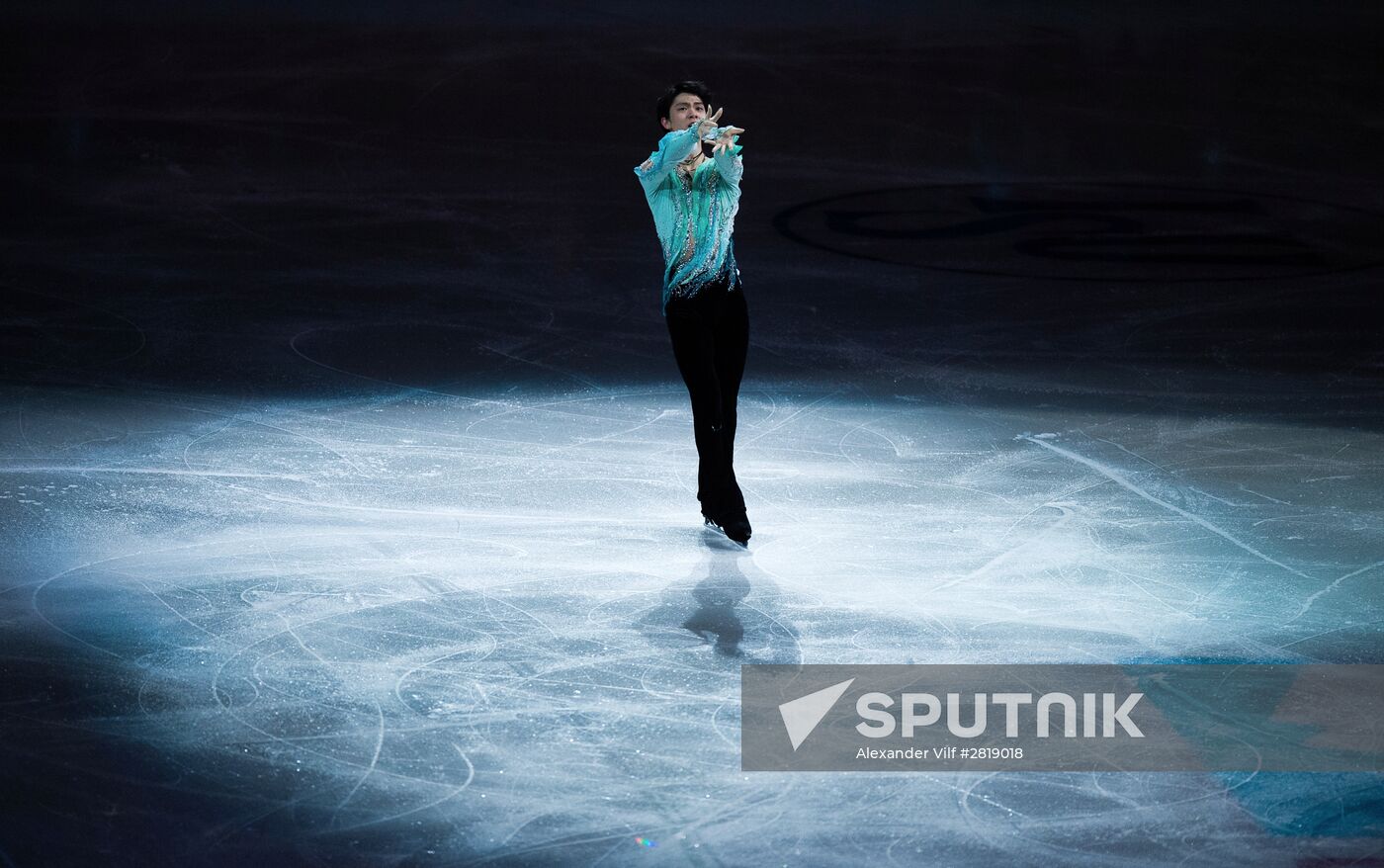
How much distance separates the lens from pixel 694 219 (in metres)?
5.47

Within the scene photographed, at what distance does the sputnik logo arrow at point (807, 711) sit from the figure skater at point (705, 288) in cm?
125

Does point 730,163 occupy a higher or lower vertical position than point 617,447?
higher

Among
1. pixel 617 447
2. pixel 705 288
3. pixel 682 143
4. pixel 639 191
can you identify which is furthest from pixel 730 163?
pixel 639 191

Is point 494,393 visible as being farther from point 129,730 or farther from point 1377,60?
point 1377,60

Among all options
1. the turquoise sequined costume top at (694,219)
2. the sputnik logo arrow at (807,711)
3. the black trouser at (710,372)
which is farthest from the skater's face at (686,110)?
the sputnik logo arrow at (807,711)

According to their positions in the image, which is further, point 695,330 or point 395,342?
point 395,342

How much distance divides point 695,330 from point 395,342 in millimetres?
2916

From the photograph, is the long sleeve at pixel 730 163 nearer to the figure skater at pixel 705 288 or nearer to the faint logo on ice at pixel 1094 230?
the figure skater at pixel 705 288

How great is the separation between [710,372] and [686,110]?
32.6 inches

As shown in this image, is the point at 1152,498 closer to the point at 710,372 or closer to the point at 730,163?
the point at 710,372

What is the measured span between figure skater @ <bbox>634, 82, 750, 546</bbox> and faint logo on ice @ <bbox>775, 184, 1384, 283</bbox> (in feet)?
14.0

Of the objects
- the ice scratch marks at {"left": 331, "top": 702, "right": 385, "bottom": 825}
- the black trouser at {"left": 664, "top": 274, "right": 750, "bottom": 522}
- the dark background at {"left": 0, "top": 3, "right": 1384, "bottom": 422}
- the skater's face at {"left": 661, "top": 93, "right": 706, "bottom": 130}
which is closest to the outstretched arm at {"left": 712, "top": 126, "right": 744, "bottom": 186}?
the skater's face at {"left": 661, "top": 93, "right": 706, "bottom": 130}

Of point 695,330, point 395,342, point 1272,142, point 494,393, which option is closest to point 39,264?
point 395,342

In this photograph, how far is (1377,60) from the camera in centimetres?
1518
